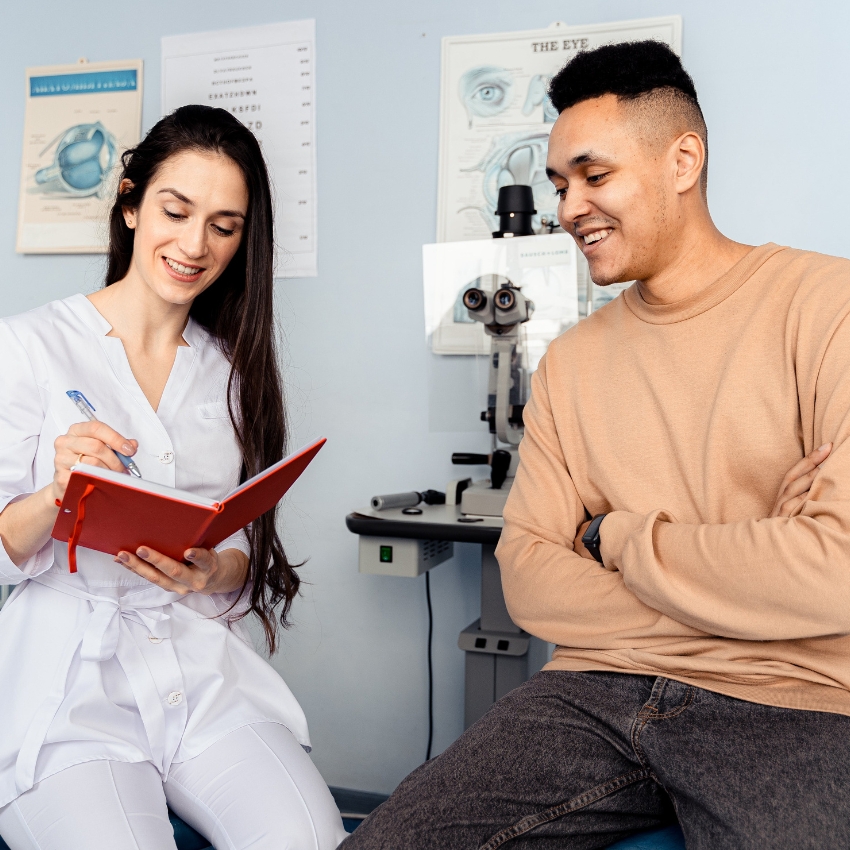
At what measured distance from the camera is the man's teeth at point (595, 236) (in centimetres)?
138

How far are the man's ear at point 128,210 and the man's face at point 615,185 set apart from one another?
2.42ft

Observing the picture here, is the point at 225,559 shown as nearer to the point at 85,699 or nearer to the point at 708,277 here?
the point at 85,699

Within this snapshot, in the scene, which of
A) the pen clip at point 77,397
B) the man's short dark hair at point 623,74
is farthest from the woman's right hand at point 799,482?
the pen clip at point 77,397

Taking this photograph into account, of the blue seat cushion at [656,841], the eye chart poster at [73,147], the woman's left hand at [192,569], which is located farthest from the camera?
the eye chart poster at [73,147]

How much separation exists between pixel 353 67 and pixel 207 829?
6.45 ft

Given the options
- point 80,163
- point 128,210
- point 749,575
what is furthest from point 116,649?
point 80,163

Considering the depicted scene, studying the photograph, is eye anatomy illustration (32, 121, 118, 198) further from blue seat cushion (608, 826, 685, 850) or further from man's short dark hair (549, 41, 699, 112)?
blue seat cushion (608, 826, 685, 850)

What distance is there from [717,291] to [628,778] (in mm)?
723

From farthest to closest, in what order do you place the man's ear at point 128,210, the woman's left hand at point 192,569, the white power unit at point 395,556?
the white power unit at point 395,556, the man's ear at point 128,210, the woman's left hand at point 192,569

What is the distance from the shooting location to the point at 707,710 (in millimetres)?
1134

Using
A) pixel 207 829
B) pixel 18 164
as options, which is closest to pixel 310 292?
pixel 18 164

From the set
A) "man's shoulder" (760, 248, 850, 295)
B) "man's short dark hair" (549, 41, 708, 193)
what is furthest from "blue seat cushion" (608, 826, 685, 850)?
"man's short dark hair" (549, 41, 708, 193)

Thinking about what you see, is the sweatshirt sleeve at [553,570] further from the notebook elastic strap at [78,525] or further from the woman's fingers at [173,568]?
the notebook elastic strap at [78,525]

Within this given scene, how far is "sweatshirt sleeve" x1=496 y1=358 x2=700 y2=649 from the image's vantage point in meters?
1.24
